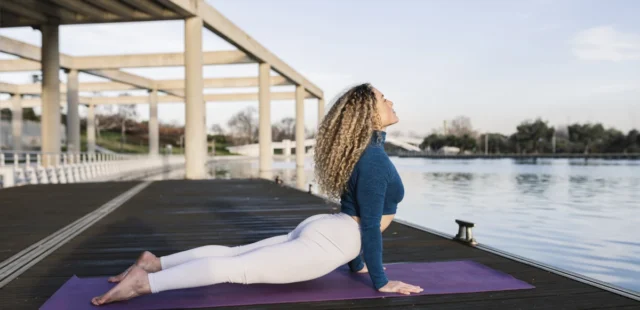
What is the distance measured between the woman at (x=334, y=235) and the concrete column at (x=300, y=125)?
93.2 feet

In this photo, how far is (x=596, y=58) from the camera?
2791cm

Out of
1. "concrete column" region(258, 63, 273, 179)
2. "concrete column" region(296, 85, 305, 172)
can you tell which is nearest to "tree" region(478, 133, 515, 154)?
"concrete column" region(296, 85, 305, 172)

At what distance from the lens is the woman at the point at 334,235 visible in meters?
2.36

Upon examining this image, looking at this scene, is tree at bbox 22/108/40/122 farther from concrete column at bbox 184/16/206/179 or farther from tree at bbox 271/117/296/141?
tree at bbox 271/117/296/141

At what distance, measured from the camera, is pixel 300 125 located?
33000mm

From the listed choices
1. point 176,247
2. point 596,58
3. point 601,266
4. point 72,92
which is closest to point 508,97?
point 596,58

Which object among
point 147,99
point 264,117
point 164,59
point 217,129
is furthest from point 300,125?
point 217,129

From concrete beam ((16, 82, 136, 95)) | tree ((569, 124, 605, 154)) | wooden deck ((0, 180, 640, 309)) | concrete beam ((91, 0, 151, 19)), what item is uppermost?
concrete beam ((91, 0, 151, 19))

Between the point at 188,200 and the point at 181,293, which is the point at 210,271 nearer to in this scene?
the point at 181,293

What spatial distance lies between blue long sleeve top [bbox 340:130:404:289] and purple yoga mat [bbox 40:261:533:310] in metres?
0.21

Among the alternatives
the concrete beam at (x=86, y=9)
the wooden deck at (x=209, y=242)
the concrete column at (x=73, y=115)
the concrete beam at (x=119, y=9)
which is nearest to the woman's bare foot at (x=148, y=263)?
the wooden deck at (x=209, y=242)

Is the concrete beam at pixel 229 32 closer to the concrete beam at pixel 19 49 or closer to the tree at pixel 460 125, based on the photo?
the concrete beam at pixel 19 49

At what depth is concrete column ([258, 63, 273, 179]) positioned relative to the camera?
2372 centimetres

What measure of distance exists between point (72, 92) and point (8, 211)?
725 inches
